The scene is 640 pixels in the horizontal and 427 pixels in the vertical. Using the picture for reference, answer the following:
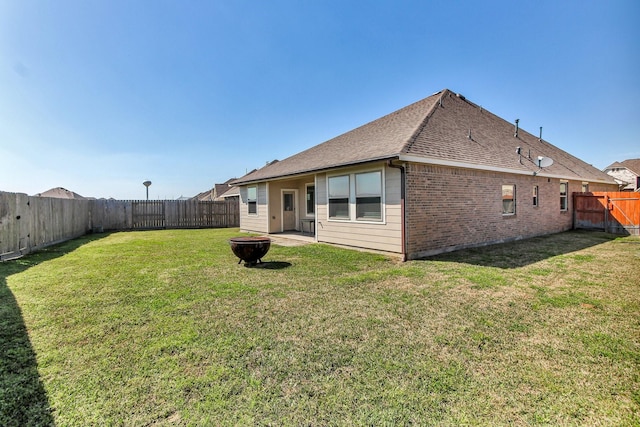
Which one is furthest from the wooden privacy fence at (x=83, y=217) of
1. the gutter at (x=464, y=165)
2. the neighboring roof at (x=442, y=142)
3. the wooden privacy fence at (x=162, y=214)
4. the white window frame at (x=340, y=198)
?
the gutter at (x=464, y=165)

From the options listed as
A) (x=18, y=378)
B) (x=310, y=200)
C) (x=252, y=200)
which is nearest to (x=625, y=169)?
(x=310, y=200)

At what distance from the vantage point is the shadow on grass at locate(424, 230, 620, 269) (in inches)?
302

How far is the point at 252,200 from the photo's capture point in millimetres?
15844

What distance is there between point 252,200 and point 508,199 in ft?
39.3

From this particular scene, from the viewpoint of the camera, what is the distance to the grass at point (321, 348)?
2240 millimetres

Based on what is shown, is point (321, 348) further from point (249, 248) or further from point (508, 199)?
point (508, 199)

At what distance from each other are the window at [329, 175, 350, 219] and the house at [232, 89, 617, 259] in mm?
36

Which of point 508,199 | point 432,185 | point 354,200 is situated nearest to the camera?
point 432,185

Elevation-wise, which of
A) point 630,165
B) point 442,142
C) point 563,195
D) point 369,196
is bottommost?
point 369,196

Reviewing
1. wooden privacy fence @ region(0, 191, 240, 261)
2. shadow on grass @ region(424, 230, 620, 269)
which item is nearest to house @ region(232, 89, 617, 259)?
shadow on grass @ region(424, 230, 620, 269)

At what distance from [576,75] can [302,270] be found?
16.2 metres

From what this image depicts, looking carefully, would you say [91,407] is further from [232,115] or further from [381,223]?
[232,115]

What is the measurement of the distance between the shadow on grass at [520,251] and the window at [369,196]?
205 centimetres

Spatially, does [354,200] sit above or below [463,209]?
above
